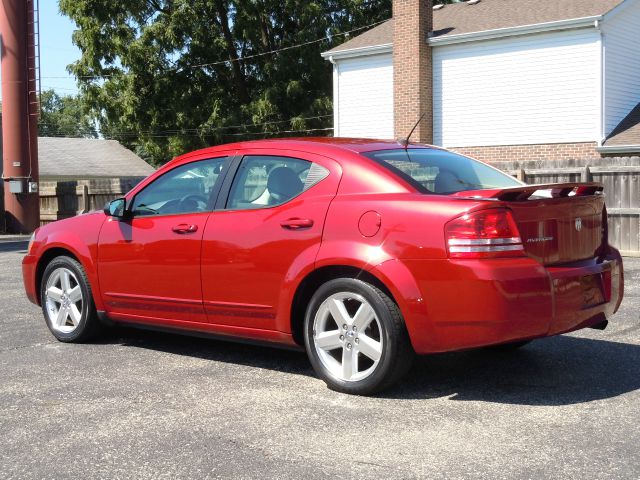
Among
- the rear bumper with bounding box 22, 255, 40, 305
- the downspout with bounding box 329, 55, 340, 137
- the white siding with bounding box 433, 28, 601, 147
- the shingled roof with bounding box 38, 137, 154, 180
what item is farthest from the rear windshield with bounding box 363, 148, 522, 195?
the shingled roof with bounding box 38, 137, 154, 180

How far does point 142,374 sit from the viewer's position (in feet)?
18.1

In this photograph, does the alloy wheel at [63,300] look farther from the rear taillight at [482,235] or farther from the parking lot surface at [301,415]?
A: the rear taillight at [482,235]

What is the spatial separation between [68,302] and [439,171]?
324 centimetres

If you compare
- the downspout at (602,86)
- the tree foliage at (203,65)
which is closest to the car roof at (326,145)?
the downspout at (602,86)

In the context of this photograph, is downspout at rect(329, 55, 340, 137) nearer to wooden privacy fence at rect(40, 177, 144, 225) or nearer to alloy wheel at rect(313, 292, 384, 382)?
wooden privacy fence at rect(40, 177, 144, 225)

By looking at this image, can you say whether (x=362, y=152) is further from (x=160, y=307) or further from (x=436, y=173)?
(x=160, y=307)

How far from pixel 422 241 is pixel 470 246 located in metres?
0.27

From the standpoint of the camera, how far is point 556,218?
4.82m

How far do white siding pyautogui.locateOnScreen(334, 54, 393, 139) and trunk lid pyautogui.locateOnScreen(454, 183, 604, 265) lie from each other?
20413 mm

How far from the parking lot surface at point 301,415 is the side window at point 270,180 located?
117cm

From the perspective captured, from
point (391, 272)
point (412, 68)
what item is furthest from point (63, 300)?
point (412, 68)

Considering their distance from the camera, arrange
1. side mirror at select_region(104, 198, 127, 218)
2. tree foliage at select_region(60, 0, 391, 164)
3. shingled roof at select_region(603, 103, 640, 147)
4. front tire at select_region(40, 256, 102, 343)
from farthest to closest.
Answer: tree foliage at select_region(60, 0, 391, 164)
shingled roof at select_region(603, 103, 640, 147)
front tire at select_region(40, 256, 102, 343)
side mirror at select_region(104, 198, 127, 218)

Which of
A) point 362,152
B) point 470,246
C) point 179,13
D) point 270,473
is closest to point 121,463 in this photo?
point 270,473

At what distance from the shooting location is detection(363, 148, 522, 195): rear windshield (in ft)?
16.6
